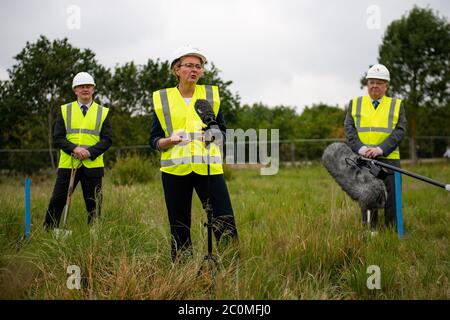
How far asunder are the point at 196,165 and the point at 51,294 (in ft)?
4.78

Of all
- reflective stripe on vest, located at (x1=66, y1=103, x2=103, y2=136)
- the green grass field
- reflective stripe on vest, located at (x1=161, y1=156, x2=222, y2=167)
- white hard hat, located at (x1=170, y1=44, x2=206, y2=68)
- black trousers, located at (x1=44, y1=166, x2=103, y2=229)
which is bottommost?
the green grass field

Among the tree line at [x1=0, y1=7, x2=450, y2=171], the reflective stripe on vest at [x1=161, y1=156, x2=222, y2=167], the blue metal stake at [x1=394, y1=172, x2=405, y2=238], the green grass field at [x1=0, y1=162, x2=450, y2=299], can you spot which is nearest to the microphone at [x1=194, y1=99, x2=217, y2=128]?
the reflective stripe on vest at [x1=161, y1=156, x2=222, y2=167]

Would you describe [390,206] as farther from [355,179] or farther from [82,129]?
[82,129]

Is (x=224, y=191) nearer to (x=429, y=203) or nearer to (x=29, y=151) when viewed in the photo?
(x=429, y=203)

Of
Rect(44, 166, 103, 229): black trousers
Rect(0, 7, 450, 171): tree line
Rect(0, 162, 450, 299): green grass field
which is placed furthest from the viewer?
Rect(0, 7, 450, 171): tree line

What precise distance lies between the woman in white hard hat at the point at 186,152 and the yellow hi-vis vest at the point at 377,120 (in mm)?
2482

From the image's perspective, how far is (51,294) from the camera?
312 centimetres

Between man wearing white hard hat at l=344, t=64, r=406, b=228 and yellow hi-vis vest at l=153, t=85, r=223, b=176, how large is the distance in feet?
8.08

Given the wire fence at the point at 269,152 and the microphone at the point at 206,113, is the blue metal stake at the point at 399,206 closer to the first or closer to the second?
the microphone at the point at 206,113

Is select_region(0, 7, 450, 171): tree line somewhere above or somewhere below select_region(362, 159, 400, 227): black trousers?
above

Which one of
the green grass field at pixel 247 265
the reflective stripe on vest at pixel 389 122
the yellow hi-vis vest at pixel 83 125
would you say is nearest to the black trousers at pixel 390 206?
the reflective stripe on vest at pixel 389 122

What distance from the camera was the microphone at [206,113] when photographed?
319 centimetres

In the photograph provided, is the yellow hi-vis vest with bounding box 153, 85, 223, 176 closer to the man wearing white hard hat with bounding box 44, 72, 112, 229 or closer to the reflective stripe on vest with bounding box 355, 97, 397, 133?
the man wearing white hard hat with bounding box 44, 72, 112, 229

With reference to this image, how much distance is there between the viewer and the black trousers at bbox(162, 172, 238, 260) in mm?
3730
